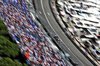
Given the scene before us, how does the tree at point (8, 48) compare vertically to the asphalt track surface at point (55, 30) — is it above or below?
above

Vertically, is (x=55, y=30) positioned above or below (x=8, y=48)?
below

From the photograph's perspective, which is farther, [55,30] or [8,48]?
[55,30]

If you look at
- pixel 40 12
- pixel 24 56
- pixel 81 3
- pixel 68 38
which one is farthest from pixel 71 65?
pixel 81 3

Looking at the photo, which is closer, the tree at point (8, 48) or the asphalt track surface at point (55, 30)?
the tree at point (8, 48)

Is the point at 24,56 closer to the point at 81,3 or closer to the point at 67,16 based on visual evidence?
the point at 67,16

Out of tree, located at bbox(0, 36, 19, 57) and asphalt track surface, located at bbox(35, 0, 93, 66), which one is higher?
tree, located at bbox(0, 36, 19, 57)
